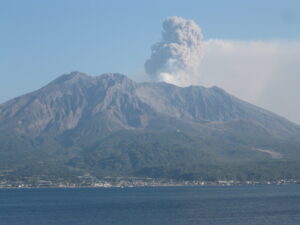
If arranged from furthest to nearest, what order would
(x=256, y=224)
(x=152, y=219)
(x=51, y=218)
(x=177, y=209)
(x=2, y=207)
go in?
(x=2, y=207) < (x=177, y=209) < (x=51, y=218) < (x=152, y=219) < (x=256, y=224)

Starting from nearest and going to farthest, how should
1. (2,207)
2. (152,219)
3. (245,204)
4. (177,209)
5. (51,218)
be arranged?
(152,219) → (51,218) → (177,209) → (245,204) → (2,207)

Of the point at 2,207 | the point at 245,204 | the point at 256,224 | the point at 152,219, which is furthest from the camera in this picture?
the point at 2,207

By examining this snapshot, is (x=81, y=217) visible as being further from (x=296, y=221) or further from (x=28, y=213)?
(x=296, y=221)

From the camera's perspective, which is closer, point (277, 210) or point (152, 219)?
point (152, 219)

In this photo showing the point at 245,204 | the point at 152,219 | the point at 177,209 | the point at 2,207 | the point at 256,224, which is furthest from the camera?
the point at 2,207

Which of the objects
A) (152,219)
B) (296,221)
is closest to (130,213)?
(152,219)

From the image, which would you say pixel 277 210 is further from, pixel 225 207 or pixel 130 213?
pixel 130 213

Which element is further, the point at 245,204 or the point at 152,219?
the point at 245,204

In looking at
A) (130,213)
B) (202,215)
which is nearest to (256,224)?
(202,215)
